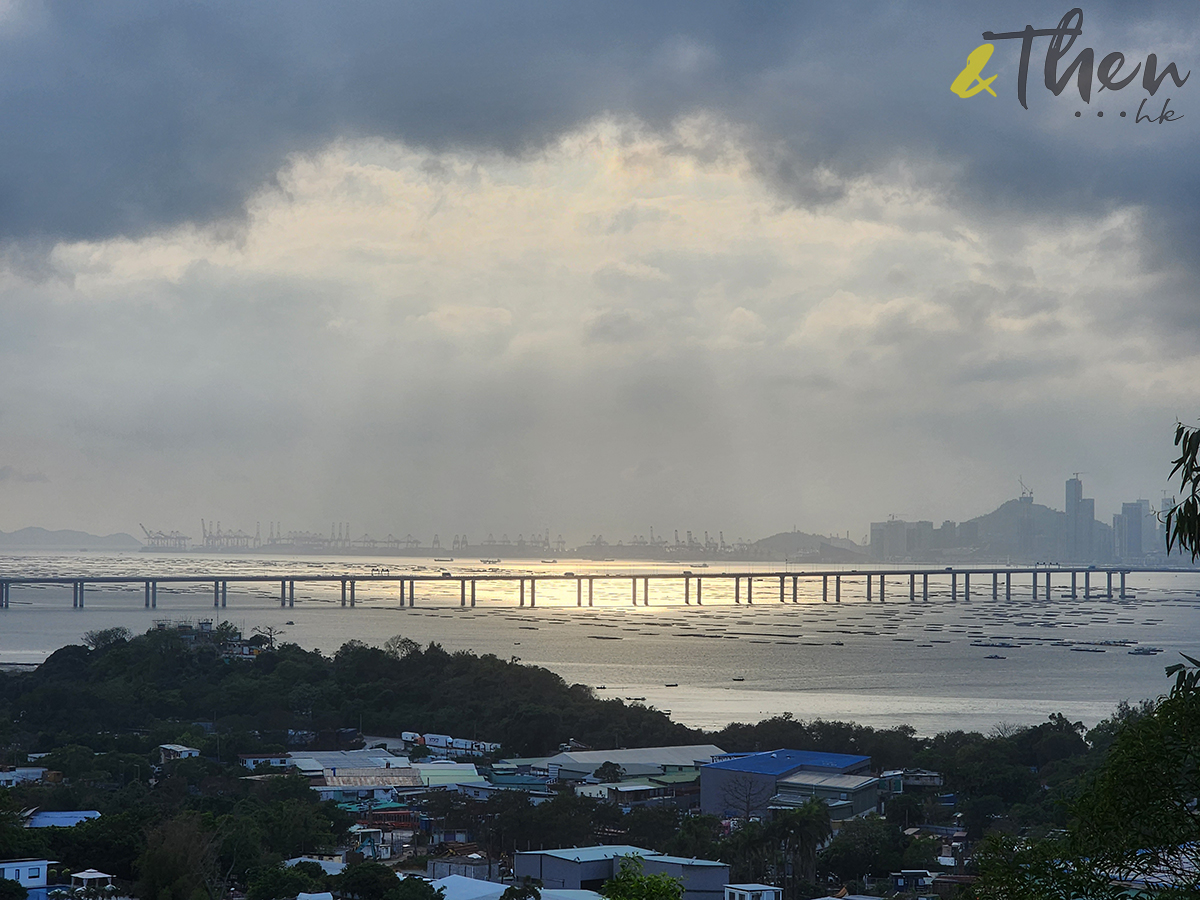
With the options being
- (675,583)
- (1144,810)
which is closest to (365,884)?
(1144,810)

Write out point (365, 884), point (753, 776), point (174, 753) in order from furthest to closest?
point (174, 753)
point (753, 776)
point (365, 884)

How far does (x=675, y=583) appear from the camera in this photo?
9269cm

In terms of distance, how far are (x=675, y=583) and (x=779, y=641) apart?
4968 centimetres

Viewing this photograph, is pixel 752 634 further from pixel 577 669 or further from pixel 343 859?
pixel 343 859

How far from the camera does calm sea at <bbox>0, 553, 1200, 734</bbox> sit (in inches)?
1140

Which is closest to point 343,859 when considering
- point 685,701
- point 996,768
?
point 996,768

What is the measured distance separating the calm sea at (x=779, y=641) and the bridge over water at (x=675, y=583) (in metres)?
1.06

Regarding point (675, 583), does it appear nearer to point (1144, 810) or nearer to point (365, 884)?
point (365, 884)

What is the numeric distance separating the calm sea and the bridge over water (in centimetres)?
106

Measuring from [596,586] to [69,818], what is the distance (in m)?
77.7

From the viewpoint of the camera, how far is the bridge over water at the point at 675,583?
5875cm

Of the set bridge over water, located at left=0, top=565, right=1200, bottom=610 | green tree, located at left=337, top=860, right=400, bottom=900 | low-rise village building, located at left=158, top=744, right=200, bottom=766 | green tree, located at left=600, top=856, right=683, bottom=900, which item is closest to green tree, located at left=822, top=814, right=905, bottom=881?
green tree, located at left=337, top=860, right=400, bottom=900

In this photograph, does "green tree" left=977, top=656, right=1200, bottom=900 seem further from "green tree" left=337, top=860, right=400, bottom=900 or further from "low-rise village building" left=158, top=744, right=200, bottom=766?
"low-rise village building" left=158, top=744, right=200, bottom=766

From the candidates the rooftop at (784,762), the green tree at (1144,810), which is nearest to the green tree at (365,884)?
the rooftop at (784,762)
